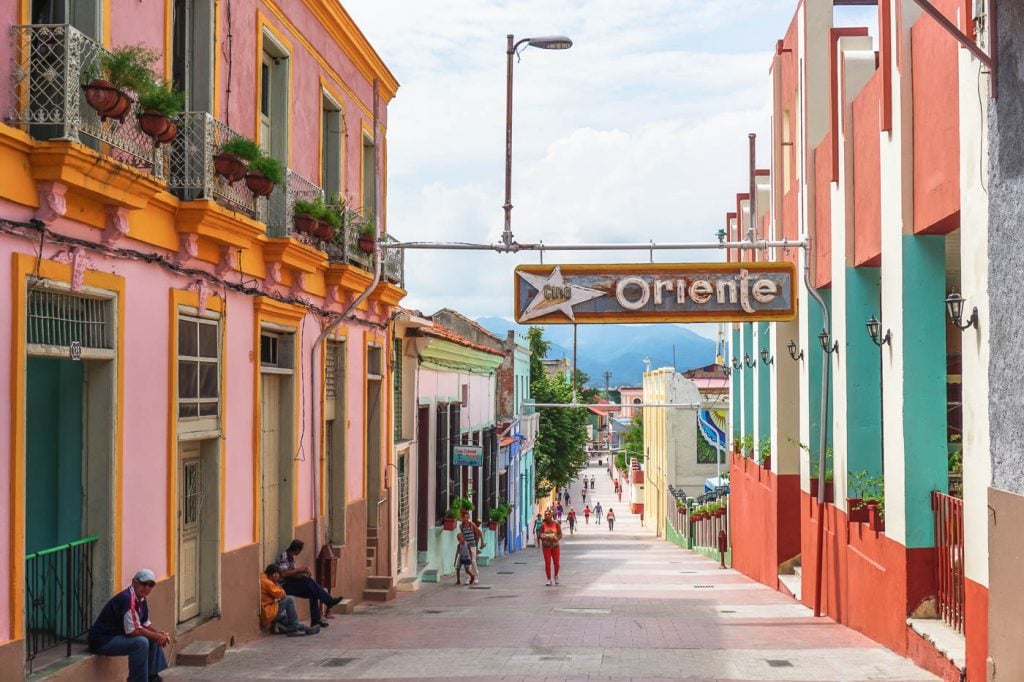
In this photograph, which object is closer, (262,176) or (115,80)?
(115,80)

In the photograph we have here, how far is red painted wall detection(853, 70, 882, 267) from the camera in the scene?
12602 mm

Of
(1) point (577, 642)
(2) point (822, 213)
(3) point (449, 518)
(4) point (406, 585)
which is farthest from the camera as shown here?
(3) point (449, 518)

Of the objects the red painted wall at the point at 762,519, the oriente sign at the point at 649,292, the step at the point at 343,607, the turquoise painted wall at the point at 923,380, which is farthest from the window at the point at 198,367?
the red painted wall at the point at 762,519

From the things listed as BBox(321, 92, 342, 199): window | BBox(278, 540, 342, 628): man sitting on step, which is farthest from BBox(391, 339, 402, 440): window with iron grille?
BBox(278, 540, 342, 628): man sitting on step

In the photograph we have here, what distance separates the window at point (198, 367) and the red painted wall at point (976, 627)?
669cm

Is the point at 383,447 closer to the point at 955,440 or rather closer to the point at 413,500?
the point at 413,500

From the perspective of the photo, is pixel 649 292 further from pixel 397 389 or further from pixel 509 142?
pixel 397 389

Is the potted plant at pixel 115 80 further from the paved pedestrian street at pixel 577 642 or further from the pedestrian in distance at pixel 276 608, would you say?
the pedestrian in distance at pixel 276 608

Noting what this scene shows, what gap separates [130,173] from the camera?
8.30 meters

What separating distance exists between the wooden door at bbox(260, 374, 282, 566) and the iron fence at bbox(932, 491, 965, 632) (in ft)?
23.4

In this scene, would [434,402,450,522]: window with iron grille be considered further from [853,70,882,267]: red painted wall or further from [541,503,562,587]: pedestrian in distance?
[853,70,882,267]: red painted wall

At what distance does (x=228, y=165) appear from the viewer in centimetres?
1032

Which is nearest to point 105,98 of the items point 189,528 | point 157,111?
point 157,111

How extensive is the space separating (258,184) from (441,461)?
1362 centimetres
